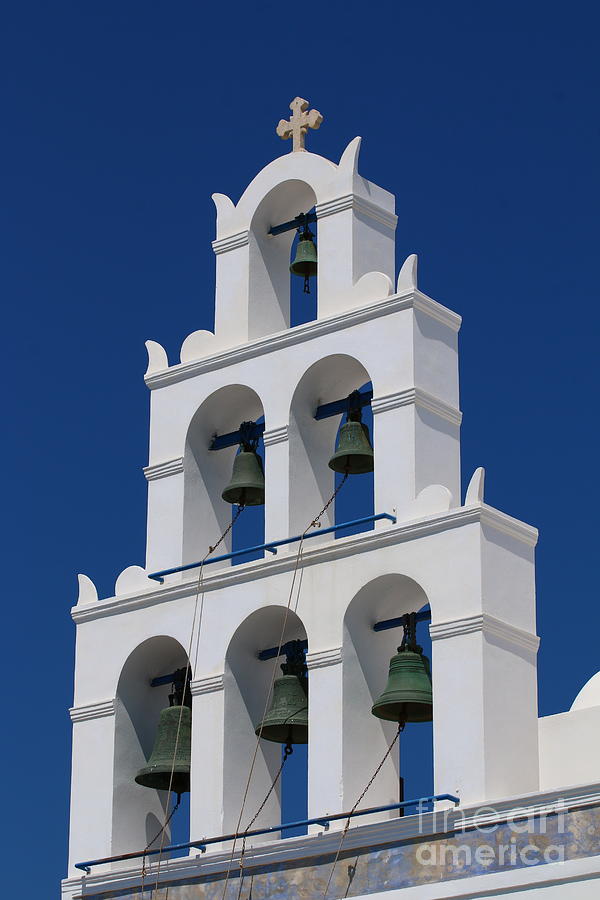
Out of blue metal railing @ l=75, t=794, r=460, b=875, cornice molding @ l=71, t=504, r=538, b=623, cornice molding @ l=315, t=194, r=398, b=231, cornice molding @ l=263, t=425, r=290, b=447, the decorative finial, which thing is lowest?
blue metal railing @ l=75, t=794, r=460, b=875

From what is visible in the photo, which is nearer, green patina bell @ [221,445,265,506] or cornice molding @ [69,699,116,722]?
cornice molding @ [69,699,116,722]

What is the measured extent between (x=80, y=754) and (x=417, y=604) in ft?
11.6

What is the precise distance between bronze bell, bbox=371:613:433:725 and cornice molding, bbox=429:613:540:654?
17.3 inches

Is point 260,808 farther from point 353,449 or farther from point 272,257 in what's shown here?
point 272,257

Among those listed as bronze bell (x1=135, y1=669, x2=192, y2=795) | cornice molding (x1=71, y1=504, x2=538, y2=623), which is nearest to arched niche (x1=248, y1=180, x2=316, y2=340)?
cornice molding (x1=71, y1=504, x2=538, y2=623)

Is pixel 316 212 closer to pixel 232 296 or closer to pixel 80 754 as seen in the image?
pixel 232 296

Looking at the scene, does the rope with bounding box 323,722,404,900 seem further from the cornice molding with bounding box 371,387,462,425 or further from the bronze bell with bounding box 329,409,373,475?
the cornice molding with bounding box 371,387,462,425

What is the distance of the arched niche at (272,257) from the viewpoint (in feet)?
70.2

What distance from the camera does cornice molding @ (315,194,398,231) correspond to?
68.2ft

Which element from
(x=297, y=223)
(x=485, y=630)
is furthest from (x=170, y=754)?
(x=297, y=223)

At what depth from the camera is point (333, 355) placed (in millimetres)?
20188

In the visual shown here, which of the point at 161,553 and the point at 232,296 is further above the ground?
the point at 232,296

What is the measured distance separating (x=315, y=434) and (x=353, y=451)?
2.19ft

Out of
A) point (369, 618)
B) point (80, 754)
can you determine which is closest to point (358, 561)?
point (369, 618)
